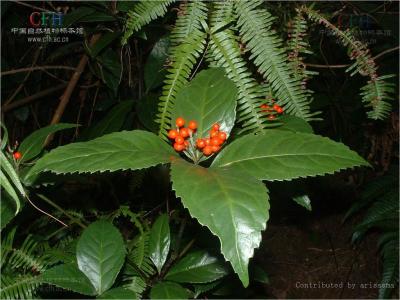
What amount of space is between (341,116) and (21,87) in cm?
202

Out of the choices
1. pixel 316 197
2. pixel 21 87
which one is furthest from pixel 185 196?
pixel 316 197

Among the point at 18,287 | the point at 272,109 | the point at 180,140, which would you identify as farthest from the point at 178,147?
the point at 18,287

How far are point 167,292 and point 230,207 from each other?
2.12 ft

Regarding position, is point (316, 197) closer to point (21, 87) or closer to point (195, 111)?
point (21, 87)

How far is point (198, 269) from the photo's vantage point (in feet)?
4.79

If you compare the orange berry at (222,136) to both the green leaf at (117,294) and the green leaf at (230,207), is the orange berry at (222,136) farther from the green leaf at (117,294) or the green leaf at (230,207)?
the green leaf at (117,294)

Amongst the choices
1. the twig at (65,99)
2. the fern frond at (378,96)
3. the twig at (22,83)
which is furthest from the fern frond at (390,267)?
the twig at (22,83)

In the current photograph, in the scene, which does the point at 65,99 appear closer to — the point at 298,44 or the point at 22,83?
the point at 22,83

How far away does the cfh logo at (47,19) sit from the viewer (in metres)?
1.96

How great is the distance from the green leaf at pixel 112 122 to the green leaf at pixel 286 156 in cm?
94

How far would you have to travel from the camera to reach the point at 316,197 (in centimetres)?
326

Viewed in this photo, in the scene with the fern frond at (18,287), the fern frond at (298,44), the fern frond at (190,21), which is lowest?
the fern frond at (18,287)

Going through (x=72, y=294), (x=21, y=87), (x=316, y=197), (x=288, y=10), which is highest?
(x=288, y=10)

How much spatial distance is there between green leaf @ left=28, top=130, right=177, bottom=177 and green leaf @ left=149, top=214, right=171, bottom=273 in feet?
2.00
